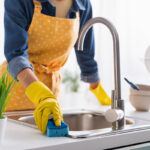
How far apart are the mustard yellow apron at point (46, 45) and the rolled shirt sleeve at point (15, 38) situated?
0.38 feet

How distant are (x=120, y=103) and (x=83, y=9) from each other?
2.15 feet

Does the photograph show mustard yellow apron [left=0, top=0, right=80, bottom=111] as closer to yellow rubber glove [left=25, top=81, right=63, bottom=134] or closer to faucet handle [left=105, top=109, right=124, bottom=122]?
yellow rubber glove [left=25, top=81, right=63, bottom=134]

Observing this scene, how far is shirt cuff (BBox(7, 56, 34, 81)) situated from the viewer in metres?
1.15

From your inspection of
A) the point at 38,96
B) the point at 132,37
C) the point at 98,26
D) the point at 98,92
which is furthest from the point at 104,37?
the point at 38,96

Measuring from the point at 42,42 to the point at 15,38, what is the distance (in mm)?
252

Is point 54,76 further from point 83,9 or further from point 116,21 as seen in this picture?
point 116,21

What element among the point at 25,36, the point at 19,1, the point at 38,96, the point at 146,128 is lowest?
the point at 146,128

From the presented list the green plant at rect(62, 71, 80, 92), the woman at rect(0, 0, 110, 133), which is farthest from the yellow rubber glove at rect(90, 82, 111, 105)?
the green plant at rect(62, 71, 80, 92)

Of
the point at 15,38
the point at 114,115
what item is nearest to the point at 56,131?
the point at 114,115

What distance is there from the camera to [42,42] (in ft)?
4.83

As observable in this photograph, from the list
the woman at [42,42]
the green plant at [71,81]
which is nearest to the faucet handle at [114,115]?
the woman at [42,42]

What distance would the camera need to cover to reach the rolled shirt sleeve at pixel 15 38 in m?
1.17

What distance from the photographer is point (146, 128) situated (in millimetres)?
981

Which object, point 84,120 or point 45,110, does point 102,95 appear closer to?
point 84,120
